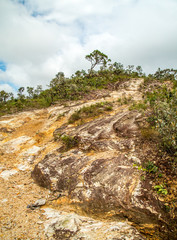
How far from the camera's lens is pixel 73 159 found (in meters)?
7.15

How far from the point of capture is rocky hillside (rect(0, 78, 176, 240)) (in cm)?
399

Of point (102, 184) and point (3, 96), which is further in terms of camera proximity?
point (3, 96)

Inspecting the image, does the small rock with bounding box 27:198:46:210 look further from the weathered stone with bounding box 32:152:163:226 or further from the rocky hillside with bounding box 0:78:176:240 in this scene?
the weathered stone with bounding box 32:152:163:226

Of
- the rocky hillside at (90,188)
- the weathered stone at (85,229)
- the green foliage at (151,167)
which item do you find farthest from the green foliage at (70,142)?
the green foliage at (151,167)

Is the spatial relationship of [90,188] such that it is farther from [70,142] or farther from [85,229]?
[70,142]

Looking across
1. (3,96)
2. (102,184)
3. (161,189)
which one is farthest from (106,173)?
(3,96)

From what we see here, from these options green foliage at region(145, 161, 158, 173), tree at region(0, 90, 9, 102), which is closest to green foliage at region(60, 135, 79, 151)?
green foliage at region(145, 161, 158, 173)

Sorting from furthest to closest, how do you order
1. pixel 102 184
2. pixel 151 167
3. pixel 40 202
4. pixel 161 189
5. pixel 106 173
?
pixel 106 173, pixel 40 202, pixel 102 184, pixel 151 167, pixel 161 189

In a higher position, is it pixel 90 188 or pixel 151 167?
pixel 151 167

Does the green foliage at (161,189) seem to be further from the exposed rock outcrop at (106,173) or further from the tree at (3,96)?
the tree at (3,96)

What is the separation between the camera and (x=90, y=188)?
538 centimetres

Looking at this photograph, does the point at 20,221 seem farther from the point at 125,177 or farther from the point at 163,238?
the point at 163,238

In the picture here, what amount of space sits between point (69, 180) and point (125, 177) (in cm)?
263

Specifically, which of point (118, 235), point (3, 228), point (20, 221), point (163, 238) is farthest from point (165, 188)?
point (3, 228)
